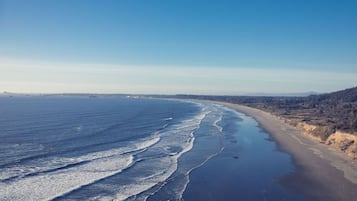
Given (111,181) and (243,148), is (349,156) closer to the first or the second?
(243,148)

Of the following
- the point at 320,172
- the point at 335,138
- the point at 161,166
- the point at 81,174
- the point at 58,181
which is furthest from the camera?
the point at 335,138

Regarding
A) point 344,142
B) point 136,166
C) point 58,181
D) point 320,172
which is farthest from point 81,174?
point 344,142

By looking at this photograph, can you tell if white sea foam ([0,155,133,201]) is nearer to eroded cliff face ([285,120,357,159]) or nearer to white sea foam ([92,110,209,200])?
white sea foam ([92,110,209,200])

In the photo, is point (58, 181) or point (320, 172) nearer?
point (58, 181)

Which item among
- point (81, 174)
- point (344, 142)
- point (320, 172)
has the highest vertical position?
point (344, 142)

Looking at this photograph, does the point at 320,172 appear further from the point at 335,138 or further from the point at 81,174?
the point at 81,174

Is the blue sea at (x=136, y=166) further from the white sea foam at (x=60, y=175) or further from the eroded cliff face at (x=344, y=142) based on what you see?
the eroded cliff face at (x=344, y=142)

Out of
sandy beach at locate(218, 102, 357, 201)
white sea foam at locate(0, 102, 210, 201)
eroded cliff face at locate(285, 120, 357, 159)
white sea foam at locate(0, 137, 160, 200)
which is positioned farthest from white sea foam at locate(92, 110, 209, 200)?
eroded cliff face at locate(285, 120, 357, 159)

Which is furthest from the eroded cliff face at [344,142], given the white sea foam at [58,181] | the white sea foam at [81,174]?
the white sea foam at [58,181]
